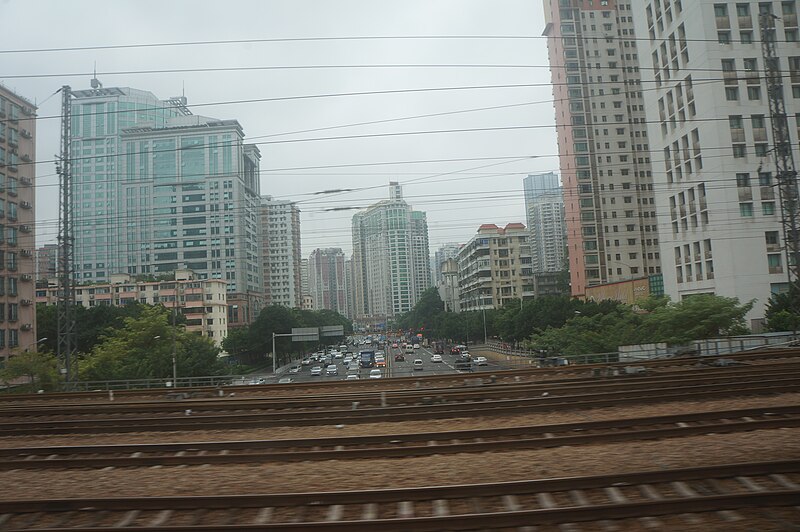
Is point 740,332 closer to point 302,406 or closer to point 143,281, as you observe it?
point 302,406

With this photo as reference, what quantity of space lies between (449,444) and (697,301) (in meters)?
22.4

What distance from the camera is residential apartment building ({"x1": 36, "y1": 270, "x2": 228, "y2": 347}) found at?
4250 cm

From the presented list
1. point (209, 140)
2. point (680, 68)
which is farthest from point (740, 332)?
point (209, 140)

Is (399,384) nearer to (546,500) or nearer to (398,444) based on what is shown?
(398,444)

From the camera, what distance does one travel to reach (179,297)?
42656 millimetres

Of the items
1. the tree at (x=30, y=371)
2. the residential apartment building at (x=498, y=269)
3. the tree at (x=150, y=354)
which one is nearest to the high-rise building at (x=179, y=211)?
the tree at (x=150, y=354)

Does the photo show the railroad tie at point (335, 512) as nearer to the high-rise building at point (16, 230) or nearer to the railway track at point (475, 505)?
the railway track at point (475, 505)

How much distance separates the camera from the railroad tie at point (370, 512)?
5.48 m

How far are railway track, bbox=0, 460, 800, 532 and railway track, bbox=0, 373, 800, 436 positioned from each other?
4803 millimetres

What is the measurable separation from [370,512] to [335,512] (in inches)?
15.6

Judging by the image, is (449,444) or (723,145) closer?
(449,444)

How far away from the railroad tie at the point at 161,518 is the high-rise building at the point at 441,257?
290 feet

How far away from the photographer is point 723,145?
33750mm

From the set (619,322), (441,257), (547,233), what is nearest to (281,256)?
(619,322)
